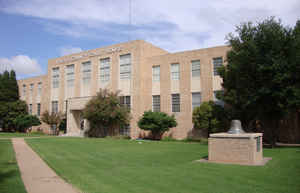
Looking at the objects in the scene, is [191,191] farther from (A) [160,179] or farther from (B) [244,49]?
(B) [244,49]

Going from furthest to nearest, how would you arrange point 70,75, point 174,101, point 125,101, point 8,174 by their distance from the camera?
point 70,75 < point 125,101 < point 174,101 < point 8,174

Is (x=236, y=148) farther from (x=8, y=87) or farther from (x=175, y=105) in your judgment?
(x=8, y=87)

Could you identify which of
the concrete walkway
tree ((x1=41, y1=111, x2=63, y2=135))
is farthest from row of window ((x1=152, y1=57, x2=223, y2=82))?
the concrete walkway

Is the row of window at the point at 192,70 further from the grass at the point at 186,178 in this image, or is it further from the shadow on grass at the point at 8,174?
the shadow on grass at the point at 8,174

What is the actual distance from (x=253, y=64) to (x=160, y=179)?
15410 mm

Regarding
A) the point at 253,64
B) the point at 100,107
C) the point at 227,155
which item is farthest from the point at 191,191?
the point at 100,107

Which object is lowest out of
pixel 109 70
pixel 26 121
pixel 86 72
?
pixel 26 121

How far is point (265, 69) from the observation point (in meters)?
20.8

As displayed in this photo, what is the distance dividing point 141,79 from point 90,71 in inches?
413

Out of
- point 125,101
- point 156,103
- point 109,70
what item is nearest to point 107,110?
point 125,101

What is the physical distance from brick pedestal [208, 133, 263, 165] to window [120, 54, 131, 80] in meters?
25.6

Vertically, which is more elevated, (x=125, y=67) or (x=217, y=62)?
(x=125, y=67)

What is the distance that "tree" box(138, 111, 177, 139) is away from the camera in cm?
3181

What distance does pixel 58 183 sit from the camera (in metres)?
8.81
